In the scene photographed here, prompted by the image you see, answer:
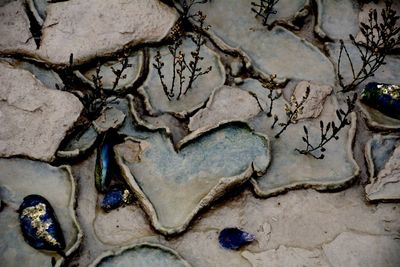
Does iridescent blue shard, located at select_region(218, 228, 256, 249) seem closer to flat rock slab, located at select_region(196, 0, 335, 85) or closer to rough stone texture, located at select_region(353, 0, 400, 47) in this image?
flat rock slab, located at select_region(196, 0, 335, 85)

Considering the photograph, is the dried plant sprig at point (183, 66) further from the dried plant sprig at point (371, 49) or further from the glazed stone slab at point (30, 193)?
the dried plant sprig at point (371, 49)

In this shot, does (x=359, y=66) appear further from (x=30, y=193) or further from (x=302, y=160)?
(x=30, y=193)

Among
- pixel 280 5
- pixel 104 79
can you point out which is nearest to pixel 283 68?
pixel 280 5

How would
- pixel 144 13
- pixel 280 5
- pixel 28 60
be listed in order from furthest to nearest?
pixel 280 5, pixel 144 13, pixel 28 60

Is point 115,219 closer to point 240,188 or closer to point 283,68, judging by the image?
point 240,188

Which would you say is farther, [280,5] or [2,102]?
[280,5]

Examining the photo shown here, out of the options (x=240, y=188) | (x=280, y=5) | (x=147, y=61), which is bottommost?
(x=240, y=188)

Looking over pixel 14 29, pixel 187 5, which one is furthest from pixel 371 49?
pixel 14 29

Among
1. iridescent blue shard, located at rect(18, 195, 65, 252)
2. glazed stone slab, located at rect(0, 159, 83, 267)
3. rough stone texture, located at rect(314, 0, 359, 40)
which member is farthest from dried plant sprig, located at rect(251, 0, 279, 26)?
iridescent blue shard, located at rect(18, 195, 65, 252)
